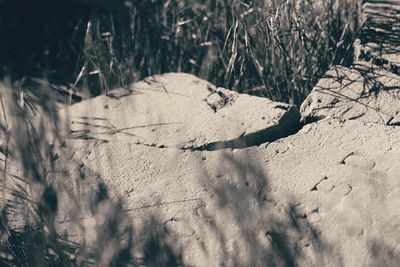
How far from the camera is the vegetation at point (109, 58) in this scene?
Answer: 1.99 m

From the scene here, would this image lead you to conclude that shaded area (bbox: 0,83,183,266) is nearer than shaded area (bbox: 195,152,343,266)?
No

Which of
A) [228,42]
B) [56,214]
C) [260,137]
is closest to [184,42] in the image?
[228,42]

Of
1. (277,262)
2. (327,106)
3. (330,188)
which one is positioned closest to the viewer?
(277,262)

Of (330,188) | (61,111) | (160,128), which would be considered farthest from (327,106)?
(61,111)

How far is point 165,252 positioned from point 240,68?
3.09 feet

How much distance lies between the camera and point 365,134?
2021 millimetres

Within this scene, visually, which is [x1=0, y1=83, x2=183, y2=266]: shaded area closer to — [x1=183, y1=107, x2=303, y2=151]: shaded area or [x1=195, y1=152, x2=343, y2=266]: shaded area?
[x1=195, y1=152, x2=343, y2=266]: shaded area

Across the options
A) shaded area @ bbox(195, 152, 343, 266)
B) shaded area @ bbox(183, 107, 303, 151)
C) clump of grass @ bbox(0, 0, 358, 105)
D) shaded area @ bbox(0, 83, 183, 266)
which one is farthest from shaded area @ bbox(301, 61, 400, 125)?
shaded area @ bbox(0, 83, 183, 266)

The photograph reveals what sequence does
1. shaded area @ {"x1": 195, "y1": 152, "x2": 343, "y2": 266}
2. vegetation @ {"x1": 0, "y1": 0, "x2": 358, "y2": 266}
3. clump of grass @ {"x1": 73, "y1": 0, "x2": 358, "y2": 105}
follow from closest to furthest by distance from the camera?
shaded area @ {"x1": 195, "y1": 152, "x2": 343, "y2": 266} → vegetation @ {"x1": 0, "y1": 0, "x2": 358, "y2": 266} → clump of grass @ {"x1": 73, "y1": 0, "x2": 358, "y2": 105}

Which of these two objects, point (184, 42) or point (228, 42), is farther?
point (184, 42)

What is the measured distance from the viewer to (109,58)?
259 cm

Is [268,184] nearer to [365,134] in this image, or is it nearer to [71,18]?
[365,134]

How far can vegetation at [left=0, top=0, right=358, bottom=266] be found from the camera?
1992 millimetres

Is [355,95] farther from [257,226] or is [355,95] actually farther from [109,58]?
[109,58]
